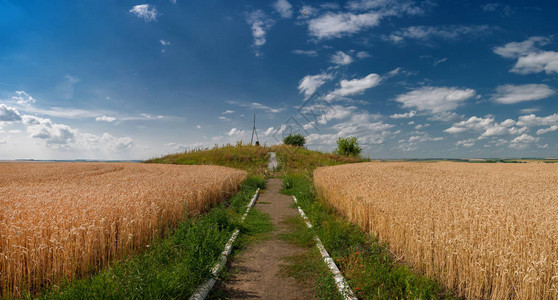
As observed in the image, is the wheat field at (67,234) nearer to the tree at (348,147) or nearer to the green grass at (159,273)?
the green grass at (159,273)

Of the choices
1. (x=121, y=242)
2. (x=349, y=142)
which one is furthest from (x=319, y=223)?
(x=349, y=142)

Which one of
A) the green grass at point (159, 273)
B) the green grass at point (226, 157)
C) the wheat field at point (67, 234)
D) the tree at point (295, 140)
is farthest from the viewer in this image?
the tree at point (295, 140)

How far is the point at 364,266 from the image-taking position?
5332 millimetres

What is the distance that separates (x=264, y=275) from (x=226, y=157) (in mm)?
32594

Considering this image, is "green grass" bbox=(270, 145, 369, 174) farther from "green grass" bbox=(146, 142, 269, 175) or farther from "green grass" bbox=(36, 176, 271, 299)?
"green grass" bbox=(36, 176, 271, 299)

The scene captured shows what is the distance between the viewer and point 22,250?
4.51 meters

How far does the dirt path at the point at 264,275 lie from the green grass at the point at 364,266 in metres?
0.42

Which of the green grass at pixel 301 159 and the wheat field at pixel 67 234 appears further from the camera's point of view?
the green grass at pixel 301 159

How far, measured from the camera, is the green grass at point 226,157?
119 ft

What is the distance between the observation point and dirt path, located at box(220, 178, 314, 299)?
5.09 meters

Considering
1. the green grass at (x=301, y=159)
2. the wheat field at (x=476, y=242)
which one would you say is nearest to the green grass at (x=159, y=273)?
the wheat field at (x=476, y=242)

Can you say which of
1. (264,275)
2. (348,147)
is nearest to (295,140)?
(348,147)

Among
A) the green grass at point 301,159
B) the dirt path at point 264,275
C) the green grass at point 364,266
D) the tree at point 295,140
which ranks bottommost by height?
the dirt path at point 264,275

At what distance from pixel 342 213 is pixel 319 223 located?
1442mm
